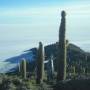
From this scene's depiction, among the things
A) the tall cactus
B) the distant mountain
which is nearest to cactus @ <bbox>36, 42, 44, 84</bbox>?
the tall cactus

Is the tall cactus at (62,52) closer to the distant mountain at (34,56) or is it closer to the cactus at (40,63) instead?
the cactus at (40,63)

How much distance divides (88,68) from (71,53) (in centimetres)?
949

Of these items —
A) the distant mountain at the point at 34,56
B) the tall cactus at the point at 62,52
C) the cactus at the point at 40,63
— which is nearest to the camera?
the tall cactus at the point at 62,52

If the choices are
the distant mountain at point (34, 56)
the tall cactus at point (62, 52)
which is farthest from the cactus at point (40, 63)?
the distant mountain at point (34, 56)

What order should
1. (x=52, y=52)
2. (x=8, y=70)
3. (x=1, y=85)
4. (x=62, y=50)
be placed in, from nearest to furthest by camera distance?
(x=1, y=85), (x=62, y=50), (x=8, y=70), (x=52, y=52)

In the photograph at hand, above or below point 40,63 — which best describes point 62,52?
above

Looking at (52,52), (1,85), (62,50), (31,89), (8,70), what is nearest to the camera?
(31,89)

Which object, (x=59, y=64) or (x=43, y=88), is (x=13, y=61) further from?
(x=43, y=88)

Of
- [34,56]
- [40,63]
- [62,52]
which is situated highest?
[34,56]

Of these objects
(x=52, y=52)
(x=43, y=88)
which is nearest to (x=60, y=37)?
(x=43, y=88)

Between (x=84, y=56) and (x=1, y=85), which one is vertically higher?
(x=84, y=56)

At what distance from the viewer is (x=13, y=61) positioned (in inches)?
2036

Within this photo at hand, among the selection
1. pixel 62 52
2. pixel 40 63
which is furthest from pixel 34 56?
pixel 62 52

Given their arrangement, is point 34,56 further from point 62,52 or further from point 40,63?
point 62,52
